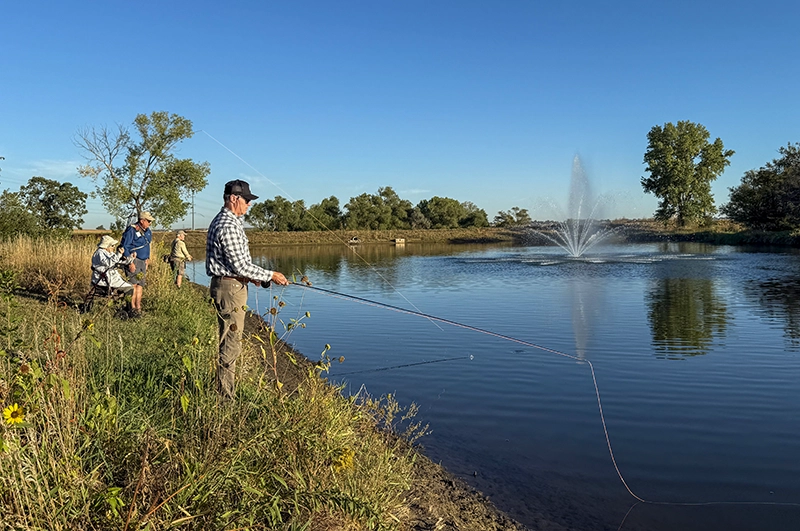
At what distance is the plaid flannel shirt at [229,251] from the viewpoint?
5270 millimetres

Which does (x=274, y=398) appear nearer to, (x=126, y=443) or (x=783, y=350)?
(x=126, y=443)

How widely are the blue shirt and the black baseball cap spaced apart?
6.29 m

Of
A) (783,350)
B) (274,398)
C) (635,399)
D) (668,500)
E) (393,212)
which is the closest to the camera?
(274,398)

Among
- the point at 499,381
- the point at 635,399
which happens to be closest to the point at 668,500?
the point at 635,399

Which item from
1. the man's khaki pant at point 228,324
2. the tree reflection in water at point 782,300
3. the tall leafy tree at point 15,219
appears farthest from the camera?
the tall leafy tree at point 15,219

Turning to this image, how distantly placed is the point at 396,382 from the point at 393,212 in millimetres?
113362

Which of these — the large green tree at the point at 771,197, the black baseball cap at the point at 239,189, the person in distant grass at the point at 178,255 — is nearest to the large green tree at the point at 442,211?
the large green tree at the point at 771,197

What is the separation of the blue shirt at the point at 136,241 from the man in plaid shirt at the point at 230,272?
636cm

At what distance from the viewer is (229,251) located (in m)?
5.26

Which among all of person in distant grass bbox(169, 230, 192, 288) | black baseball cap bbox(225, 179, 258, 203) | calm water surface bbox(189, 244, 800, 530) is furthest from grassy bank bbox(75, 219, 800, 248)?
black baseball cap bbox(225, 179, 258, 203)

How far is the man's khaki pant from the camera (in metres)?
4.97

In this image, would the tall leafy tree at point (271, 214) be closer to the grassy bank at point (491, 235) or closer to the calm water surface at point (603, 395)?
the grassy bank at point (491, 235)

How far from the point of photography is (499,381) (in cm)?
867

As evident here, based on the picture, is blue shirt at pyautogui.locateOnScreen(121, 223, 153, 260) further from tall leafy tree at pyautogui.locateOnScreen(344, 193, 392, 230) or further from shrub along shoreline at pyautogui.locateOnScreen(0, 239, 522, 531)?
tall leafy tree at pyautogui.locateOnScreen(344, 193, 392, 230)
